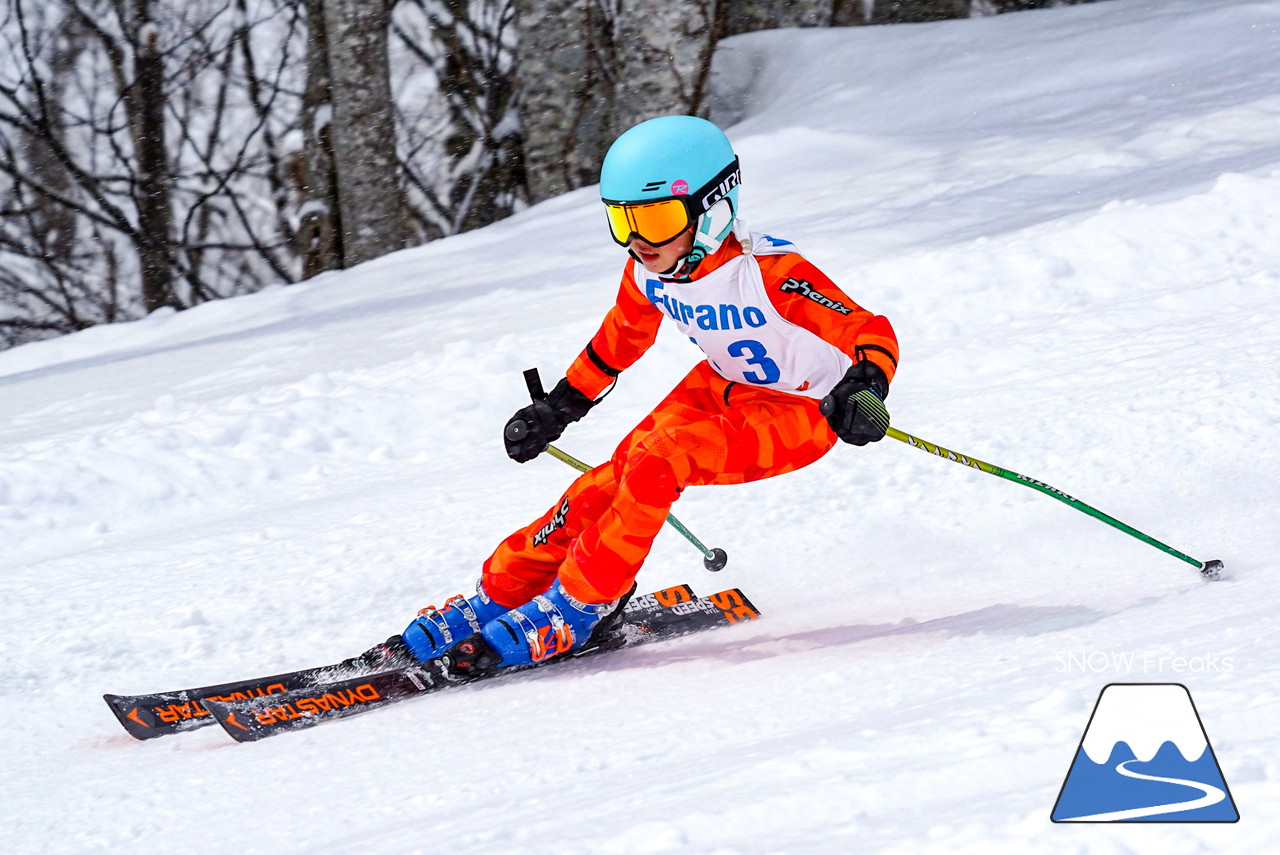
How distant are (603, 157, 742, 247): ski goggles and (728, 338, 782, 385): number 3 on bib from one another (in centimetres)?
36

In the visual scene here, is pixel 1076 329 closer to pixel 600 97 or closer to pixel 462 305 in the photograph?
pixel 462 305

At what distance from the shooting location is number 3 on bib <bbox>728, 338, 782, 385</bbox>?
3096 millimetres

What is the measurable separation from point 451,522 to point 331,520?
0.48 metres

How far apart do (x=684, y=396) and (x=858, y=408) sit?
703 millimetres

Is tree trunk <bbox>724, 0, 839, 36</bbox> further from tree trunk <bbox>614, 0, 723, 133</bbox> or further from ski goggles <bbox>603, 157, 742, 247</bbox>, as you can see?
ski goggles <bbox>603, 157, 742, 247</bbox>

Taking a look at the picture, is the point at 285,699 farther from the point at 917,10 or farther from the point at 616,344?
the point at 917,10

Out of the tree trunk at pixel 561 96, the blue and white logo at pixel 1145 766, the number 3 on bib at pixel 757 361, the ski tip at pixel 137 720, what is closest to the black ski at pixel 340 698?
the ski tip at pixel 137 720

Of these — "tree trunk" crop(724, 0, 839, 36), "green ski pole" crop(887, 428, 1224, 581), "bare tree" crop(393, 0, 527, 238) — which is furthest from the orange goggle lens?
"tree trunk" crop(724, 0, 839, 36)

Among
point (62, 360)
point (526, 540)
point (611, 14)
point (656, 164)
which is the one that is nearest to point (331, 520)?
point (526, 540)

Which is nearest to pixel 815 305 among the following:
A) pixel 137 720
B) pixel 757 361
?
pixel 757 361

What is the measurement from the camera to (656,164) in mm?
2885

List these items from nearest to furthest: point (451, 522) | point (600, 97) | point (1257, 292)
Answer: point (451, 522), point (1257, 292), point (600, 97)

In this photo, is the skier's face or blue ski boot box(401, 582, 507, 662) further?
blue ski boot box(401, 582, 507, 662)

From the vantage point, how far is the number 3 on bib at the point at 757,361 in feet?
10.2
